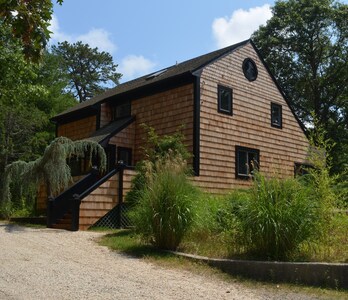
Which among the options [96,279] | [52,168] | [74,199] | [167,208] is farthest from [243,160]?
[96,279]

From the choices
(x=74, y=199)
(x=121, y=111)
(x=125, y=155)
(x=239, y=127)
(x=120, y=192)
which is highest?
(x=121, y=111)

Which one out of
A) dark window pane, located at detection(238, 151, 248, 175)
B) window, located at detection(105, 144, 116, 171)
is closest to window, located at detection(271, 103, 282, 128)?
dark window pane, located at detection(238, 151, 248, 175)

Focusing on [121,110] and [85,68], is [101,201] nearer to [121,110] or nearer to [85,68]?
[121,110]

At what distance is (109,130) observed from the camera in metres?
20.2

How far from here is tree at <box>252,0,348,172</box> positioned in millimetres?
36750

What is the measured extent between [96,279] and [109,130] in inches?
526

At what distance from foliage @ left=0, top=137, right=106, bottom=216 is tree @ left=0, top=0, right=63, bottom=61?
11169mm

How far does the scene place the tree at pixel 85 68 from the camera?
5312cm

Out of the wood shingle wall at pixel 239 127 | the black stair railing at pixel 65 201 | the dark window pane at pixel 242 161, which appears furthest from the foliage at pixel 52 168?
the dark window pane at pixel 242 161

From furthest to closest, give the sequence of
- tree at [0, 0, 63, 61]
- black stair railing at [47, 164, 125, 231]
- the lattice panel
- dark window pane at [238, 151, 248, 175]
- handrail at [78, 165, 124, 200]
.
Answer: dark window pane at [238, 151, 248, 175]
the lattice panel
handrail at [78, 165, 124, 200]
black stair railing at [47, 164, 125, 231]
tree at [0, 0, 63, 61]

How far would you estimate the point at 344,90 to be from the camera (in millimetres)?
37062

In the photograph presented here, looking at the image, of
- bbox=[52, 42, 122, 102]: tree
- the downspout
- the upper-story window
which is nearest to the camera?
the downspout

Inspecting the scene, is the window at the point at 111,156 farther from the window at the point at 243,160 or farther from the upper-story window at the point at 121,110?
the window at the point at 243,160

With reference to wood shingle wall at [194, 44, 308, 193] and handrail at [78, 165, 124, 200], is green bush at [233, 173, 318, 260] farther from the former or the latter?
wood shingle wall at [194, 44, 308, 193]
